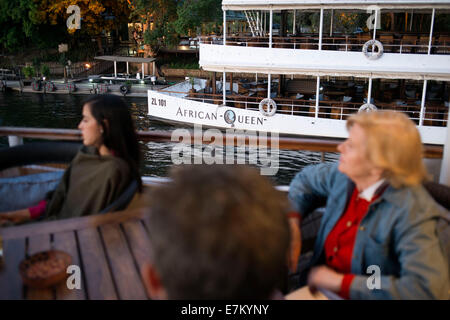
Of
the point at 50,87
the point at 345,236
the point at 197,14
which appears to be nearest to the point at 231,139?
the point at 345,236

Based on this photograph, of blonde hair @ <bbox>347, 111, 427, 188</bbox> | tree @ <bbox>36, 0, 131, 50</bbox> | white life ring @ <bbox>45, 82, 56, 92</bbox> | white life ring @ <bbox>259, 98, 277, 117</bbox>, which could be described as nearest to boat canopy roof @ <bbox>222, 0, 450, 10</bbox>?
white life ring @ <bbox>259, 98, 277, 117</bbox>

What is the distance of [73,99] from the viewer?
24250 millimetres

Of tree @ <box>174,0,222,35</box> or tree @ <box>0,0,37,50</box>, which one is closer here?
tree @ <box>174,0,222,35</box>

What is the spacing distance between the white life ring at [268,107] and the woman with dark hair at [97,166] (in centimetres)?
1095

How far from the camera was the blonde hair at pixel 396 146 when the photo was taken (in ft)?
4.99

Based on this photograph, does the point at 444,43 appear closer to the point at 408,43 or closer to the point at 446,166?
the point at 408,43

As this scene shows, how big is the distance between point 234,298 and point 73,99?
24860mm

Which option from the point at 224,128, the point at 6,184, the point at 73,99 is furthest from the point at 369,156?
the point at 73,99

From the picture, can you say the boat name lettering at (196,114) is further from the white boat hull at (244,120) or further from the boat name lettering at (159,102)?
the boat name lettering at (159,102)

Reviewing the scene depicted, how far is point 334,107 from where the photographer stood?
40.1 ft

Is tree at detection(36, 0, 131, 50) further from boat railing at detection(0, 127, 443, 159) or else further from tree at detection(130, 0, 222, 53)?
boat railing at detection(0, 127, 443, 159)

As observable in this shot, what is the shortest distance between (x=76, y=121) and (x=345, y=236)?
1919 cm

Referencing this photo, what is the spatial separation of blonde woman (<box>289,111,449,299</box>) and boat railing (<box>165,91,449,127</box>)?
10482mm

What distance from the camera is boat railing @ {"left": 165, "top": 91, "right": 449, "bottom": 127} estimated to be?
1248 centimetres
